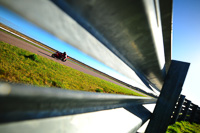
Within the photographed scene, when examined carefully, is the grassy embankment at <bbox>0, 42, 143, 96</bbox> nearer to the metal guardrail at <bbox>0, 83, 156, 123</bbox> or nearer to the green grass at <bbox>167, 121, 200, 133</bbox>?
the metal guardrail at <bbox>0, 83, 156, 123</bbox>

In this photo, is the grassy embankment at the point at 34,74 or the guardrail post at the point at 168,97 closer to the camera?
the grassy embankment at the point at 34,74

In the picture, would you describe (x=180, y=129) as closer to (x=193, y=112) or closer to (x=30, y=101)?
(x=193, y=112)

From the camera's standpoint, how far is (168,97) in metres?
1.39

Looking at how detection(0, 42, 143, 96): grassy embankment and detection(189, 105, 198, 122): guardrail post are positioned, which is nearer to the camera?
detection(0, 42, 143, 96): grassy embankment

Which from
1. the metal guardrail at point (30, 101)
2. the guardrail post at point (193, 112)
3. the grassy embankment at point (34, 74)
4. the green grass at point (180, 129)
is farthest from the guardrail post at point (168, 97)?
the guardrail post at point (193, 112)

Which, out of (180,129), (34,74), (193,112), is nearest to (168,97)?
(34,74)

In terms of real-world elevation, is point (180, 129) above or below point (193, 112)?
below

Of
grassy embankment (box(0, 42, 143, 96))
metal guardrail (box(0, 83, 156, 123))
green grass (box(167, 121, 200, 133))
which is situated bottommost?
green grass (box(167, 121, 200, 133))

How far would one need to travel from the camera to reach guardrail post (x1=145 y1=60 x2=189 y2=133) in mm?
1335

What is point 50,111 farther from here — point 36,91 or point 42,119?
point 36,91

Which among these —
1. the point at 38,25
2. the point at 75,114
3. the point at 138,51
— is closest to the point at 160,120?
the point at 138,51

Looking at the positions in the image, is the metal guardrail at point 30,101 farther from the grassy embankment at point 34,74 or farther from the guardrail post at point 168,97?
the guardrail post at point 168,97

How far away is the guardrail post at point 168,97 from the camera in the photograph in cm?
134

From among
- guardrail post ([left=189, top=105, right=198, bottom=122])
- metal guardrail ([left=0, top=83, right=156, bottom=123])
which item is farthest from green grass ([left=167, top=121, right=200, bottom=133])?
metal guardrail ([left=0, top=83, right=156, bottom=123])
